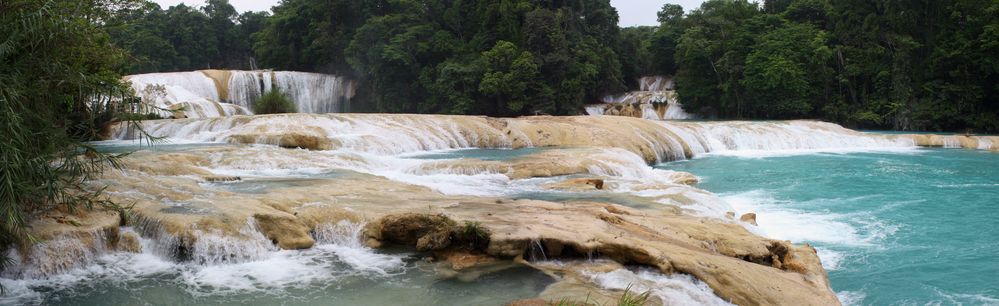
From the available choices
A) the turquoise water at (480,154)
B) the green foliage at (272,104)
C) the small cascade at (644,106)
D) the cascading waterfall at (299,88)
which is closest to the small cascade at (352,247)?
the turquoise water at (480,154)

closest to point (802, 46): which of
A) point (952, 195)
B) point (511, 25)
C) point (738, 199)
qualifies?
point (511, 25)

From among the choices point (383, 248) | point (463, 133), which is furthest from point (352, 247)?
point (463, 133)

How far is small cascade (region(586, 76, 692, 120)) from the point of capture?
36844 millimetres

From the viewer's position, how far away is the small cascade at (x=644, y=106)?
36844mm

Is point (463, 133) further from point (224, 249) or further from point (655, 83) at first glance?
point (655, 83)

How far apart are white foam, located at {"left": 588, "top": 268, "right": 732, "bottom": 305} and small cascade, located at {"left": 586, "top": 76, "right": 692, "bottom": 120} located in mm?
30573

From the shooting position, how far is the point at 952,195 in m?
13.2

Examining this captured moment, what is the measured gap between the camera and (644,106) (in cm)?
3747

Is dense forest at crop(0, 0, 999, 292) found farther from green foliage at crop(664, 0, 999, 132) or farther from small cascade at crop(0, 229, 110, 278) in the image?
small cascade at crop(0, 229, 110, 278)

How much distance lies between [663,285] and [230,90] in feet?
95.2

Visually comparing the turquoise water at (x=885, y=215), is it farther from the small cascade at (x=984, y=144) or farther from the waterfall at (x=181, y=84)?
the waterfall at (x=181, y=84)

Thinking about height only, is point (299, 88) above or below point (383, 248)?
above

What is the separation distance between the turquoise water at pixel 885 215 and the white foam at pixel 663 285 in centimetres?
201

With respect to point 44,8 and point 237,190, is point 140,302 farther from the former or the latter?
point 237,190
